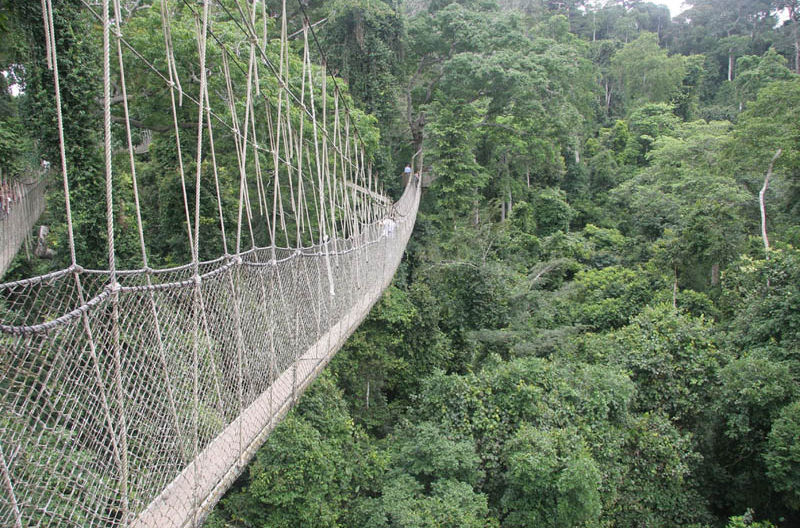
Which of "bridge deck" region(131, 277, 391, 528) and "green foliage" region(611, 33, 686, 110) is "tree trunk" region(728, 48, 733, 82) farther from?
"bridge deck" region(131, 277, 391, 528)

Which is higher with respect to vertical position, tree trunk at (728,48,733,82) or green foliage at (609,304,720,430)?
tree trunk at (728,48,733,82)

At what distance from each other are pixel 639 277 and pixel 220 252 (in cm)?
585

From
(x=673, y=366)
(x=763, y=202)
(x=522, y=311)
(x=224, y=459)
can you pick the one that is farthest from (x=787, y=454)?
(x=224, y=459)

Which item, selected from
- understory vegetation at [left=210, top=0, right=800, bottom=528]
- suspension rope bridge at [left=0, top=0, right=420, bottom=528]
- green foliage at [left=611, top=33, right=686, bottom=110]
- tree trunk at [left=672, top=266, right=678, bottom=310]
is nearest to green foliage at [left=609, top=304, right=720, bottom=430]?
understory vegetation at [left=210, top=0, right=800, bottom=528]

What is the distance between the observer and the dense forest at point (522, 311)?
15.6 feet

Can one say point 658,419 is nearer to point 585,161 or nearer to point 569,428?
point 569,428

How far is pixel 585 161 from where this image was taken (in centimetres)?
1525

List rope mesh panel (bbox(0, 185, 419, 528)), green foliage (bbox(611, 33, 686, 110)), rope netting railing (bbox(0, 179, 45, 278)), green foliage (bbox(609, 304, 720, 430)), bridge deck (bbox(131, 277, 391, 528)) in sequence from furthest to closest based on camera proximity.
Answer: green foliage (bbox(611, 33, 686, 110)), green foliage (bbox(609, 304, 720, 430)), rope netting railing (bbox(0, 179, 45, 278)), bridge deck (bbox(131, 277, 391, 528)), rope mesh panel (bbox(0, 185, 419, 528))

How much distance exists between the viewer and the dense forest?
15.6 feet

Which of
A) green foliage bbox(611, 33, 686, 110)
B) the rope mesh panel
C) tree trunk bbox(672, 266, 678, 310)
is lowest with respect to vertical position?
tree trunk bbox(672, 266, 678, 310)

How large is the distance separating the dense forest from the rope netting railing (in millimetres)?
261

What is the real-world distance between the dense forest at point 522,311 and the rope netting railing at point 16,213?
0.26 meters

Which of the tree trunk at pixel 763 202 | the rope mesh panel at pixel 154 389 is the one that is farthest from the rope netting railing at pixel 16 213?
the tree trunk at pixel 763 202

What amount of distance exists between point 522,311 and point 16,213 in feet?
20.5
